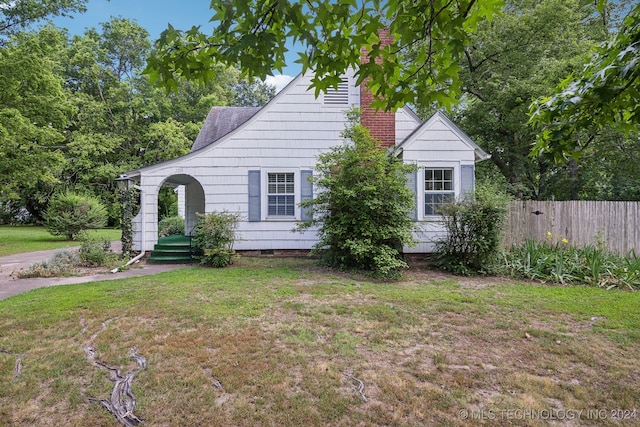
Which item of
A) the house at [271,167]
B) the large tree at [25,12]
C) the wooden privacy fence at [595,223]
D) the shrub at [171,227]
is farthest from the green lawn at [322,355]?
the large tree at [25,12]

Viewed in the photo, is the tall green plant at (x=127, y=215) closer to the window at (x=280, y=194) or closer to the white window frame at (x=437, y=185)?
the window at (x=280, y=194)

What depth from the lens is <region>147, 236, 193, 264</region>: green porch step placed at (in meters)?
9.15

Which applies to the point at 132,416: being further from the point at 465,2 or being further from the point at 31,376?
the point at 465,2

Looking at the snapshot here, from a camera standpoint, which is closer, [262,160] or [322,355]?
[322,355]

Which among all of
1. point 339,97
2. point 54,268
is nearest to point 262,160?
point 339,97

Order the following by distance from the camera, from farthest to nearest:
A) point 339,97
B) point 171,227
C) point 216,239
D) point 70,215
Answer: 1. point 171,227
2. point 70,215
3. point 339,97
4. point 216,239

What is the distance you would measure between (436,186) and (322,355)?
7083 millimetres

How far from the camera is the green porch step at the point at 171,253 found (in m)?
9.15

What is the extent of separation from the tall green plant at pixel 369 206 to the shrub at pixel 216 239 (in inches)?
111

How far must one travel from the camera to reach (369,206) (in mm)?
7234

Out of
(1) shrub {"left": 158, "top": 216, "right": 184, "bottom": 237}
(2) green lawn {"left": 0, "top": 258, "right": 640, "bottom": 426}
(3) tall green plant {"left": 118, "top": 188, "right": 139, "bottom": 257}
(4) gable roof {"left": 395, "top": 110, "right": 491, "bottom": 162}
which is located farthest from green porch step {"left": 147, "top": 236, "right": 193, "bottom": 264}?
(4) gable roof {"left": 395, "top": 110, "right": 491, "bottom": 162}

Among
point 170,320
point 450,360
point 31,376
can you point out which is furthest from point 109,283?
point 450,360

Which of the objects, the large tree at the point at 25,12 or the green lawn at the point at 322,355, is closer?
the green lawn at the point at 322,355

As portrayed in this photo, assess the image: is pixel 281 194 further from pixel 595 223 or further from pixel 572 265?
pixel 595 223
